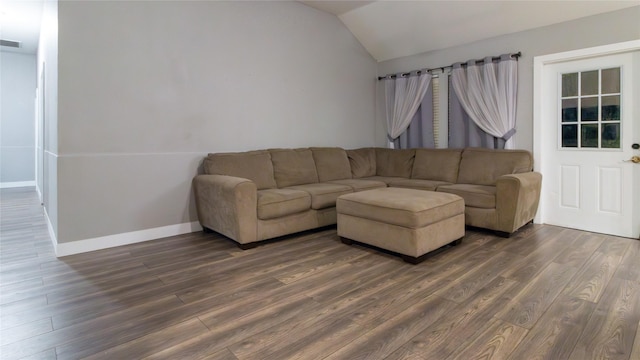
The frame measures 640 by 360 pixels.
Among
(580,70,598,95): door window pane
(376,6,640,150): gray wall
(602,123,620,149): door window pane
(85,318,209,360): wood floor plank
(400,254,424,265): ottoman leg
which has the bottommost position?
(85,318,209,360): wood floor plank

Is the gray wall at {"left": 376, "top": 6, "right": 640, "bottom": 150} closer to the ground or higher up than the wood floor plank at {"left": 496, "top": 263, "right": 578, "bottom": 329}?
higher up

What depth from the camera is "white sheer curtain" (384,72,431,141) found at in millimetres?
5105

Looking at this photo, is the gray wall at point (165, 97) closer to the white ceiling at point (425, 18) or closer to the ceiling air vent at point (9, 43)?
the white ceiling at point (425, 18)

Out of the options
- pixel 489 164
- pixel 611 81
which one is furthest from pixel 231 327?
pixel 611 81

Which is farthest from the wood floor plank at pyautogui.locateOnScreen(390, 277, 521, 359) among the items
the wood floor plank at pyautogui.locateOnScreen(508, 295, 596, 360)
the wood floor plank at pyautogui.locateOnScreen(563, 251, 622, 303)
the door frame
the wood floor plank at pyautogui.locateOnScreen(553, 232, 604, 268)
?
the door frame

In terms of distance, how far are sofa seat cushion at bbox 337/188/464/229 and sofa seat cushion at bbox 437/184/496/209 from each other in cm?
59

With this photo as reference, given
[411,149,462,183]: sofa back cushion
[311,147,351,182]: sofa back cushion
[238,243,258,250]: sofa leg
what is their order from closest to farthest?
1. [238,243,258,250]: sofa leg
2. [411,149,462,183]: sofa back cushion
3. [311,147,351,182]: sofa back cushion

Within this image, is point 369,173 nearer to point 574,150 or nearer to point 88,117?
point 574,150

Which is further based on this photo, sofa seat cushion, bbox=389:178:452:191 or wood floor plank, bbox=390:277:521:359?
sofa seat cushion, bbox=389:178:452:191

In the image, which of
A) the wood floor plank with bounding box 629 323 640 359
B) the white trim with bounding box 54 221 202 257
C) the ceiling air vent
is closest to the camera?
the wood floor plank with bounding box 629 323 640 359

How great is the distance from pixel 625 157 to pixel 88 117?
17.2 feet

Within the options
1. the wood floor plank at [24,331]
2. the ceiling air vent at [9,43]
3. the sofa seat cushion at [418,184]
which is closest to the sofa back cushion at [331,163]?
the sofa seat cushion at [418,184]

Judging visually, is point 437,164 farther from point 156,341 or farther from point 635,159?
point 156,341

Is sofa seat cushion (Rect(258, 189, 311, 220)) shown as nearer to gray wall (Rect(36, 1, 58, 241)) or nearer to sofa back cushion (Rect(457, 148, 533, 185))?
gray wall (Rect(36, 1, 58, 241))
